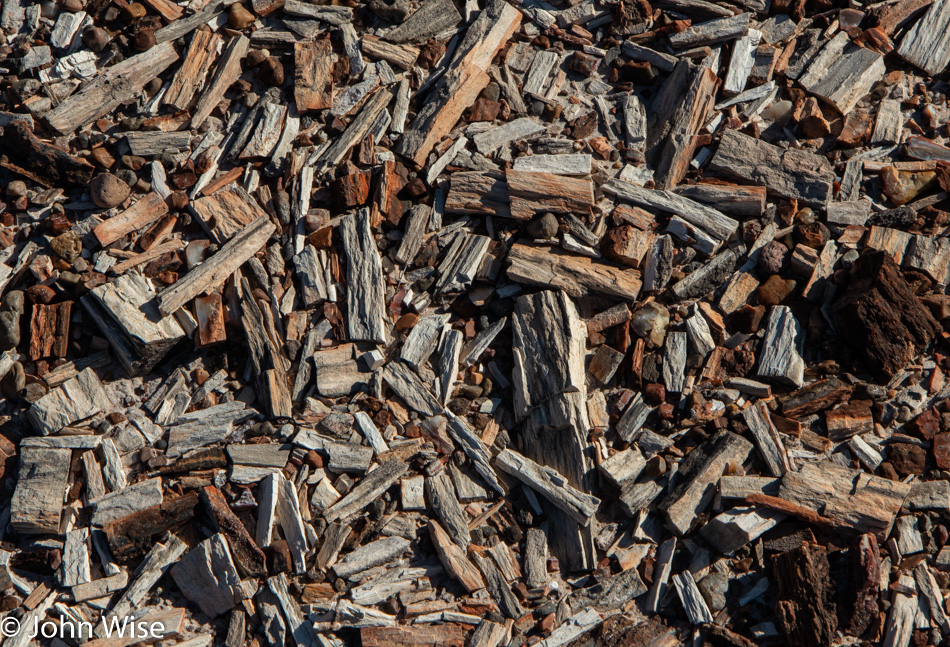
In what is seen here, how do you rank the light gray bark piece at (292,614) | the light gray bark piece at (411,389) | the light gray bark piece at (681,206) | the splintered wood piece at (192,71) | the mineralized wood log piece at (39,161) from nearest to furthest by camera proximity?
the light gray bark piece at (292,614)
the light gray bark piece at (411,389)
the mineralized wood log piece at (39,161)
the light gray bark piece at (681,206)
the splintered wood piece at (192,71)

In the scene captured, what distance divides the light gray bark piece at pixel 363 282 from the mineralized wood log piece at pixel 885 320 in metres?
2.80

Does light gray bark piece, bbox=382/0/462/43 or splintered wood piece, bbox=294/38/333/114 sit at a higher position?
light gray bark piece, bbox=382/0/462/43

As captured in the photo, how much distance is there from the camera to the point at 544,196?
3.88 metres

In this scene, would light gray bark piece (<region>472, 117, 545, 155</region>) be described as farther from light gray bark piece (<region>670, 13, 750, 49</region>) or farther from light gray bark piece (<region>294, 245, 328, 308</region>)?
light gray bark piece (<region>294, 245, 328, 308</region>)

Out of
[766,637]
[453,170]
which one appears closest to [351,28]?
[453,170]

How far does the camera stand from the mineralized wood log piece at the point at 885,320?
3721 mm

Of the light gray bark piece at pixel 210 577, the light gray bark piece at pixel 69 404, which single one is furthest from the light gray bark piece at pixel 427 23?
the light gray bark piece at pixel 210 577

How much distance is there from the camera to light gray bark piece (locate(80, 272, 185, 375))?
3.64 meters

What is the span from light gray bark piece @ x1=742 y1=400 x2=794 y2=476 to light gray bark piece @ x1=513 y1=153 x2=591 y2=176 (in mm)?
1790

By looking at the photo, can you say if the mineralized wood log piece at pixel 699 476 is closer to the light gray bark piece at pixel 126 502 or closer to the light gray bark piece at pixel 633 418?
the light gray bark piece at pixel 633 418

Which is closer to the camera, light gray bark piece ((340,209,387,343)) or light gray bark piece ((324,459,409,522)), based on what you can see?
light gray bark piece ((324,459,409,522))

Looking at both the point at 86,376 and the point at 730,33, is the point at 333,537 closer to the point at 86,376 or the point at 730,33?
the point at 86,376

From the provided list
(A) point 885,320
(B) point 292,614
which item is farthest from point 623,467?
(B) point 292,614

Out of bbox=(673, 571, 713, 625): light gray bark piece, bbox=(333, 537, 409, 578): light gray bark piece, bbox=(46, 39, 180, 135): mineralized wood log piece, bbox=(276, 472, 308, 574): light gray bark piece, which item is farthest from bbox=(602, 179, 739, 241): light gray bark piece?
bbox=(46, 39, 180, 135): mineralized wood log piece
